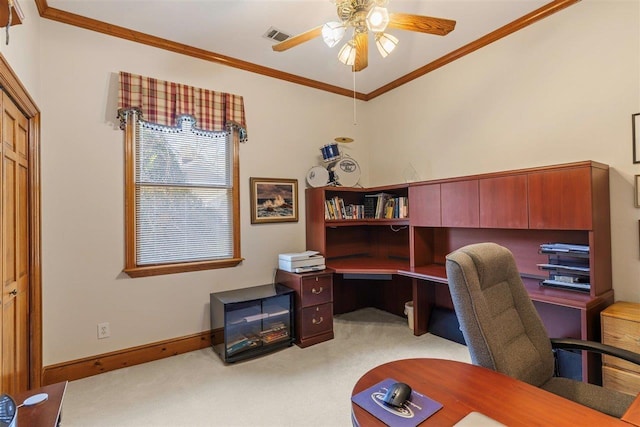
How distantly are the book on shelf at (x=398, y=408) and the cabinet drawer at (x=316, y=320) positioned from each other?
6.82 ft

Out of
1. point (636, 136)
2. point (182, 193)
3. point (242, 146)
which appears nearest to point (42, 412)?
point (182, 193)

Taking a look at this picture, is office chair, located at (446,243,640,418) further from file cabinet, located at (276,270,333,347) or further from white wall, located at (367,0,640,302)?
file cabinet, located at (276,270,333,347)

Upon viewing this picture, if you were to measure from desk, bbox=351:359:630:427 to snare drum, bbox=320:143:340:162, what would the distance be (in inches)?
112

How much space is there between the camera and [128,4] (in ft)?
7.91

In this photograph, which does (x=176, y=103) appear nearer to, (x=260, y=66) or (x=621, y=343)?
(x=260, y=66)

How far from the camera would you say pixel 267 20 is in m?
2.64

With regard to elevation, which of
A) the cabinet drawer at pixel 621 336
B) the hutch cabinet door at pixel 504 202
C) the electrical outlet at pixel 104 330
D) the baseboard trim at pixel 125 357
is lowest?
the baseboard trim at pixel 125 357

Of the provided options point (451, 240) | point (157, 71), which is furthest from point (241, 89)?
point (451, 240)

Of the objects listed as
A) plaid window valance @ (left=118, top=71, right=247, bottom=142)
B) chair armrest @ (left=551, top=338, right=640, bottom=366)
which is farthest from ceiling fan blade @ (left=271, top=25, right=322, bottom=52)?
chair armrest @ (left=551, top=338, right=640, bottom=366)

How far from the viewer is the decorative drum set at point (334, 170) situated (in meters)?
3.72

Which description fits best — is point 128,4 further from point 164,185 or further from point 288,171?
point 288,171

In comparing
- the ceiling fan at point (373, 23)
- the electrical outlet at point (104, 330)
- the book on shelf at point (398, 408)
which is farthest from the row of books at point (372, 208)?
the book on shelf at point (398, 408)

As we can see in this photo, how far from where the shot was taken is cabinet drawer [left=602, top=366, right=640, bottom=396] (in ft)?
5.91

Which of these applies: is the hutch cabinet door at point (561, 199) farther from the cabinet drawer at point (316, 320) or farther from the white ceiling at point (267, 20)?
the cabinet drawer at point (316, 320)
